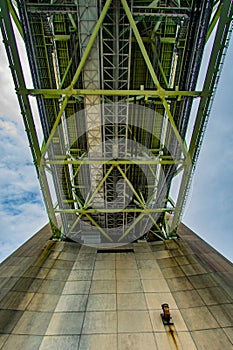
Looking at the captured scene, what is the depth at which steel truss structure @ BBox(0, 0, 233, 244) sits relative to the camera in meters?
9.77

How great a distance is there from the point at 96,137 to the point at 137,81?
485 centimetres

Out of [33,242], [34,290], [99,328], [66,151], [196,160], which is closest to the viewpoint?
[99,328]

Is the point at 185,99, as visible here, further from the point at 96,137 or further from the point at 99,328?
the point at 99,328

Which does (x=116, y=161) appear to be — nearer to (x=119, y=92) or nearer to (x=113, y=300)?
(x=119, y=92)

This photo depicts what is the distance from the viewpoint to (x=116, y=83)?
11562mm

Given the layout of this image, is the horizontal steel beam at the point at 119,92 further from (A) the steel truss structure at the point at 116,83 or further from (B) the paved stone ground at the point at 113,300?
(B) the paved stone ground at the point at 113,300

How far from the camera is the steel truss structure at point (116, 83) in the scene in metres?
9.77

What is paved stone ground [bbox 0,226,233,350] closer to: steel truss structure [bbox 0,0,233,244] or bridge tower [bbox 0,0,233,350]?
bridge tower [bbox 0,0,233,350]

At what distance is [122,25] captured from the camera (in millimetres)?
10367

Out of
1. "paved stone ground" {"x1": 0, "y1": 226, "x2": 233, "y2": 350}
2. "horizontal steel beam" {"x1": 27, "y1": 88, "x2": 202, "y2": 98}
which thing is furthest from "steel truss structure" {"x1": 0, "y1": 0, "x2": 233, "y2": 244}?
"paved stone ground" {"x1": 0, "y1": 226, "x2": 233, "y2": 350}

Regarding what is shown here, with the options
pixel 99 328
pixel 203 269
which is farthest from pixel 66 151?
pixel 203 269

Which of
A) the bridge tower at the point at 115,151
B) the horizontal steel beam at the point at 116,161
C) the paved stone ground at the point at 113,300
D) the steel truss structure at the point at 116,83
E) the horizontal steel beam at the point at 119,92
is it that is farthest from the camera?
the horizontal steel beam at the point at 116,161

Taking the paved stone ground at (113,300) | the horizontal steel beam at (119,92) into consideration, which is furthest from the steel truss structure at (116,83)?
the paved stone ground at (113,300)

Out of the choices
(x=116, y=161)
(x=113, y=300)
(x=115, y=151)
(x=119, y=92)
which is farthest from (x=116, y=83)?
(x=113, y=300)
